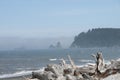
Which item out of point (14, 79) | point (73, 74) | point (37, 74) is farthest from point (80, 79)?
point (14, 79)

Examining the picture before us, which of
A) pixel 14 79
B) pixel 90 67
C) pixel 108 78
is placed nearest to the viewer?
pixel 108 78

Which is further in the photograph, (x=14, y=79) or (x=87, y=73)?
(x=14, y=79)

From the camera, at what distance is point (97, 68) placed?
78.7 ft

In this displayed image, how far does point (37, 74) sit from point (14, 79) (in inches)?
920

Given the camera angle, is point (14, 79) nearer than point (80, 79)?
No

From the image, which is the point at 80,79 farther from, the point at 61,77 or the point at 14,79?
the point at 14,79

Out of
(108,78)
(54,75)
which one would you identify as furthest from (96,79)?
(54,75)

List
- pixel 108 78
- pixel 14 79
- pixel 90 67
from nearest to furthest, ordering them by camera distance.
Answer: pixel 108 78 → pixel 90 67 → pixel 14 79

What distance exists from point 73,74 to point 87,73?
79 cm

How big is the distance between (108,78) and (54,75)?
2.89 meters

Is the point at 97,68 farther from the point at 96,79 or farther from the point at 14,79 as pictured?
the point at 14,79

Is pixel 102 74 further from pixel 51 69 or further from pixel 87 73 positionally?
pixel 51 69

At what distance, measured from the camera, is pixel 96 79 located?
76.2 feet

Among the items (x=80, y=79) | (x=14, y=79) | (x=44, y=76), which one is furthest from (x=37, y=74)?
(x=14, y=79)
